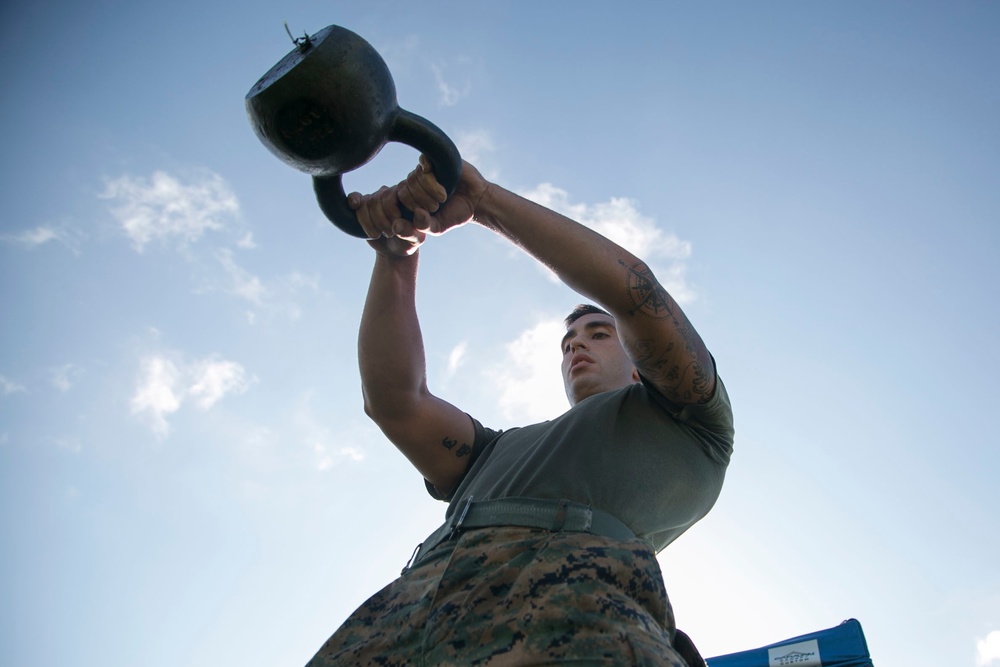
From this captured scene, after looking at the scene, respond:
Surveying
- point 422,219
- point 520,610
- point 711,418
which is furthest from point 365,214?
point 520,610

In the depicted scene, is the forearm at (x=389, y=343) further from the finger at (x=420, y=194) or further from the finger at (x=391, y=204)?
the finger at (x=420, y=194)

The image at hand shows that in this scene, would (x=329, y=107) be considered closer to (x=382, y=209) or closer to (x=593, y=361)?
(x=382, y=209)

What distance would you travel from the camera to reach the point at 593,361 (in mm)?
3381

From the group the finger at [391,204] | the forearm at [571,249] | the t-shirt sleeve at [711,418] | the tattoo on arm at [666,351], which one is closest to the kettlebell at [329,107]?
the finger at [391,204]

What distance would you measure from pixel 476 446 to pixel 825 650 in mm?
2747

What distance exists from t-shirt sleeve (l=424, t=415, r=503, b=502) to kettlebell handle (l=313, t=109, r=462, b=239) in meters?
0.95

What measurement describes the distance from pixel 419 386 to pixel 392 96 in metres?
1.22

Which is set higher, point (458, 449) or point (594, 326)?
point (594, 326)

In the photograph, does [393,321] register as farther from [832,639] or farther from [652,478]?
[832,639]

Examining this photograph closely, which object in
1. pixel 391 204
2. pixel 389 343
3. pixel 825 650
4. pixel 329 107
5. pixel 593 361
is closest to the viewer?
pixel 329 107

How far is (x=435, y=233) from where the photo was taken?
2635 mm

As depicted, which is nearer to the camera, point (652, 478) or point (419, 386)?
point (652, 478)

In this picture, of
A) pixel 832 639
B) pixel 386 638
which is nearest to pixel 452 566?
pixel 386 638

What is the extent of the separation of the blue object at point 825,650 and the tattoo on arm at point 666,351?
270 centimetres
